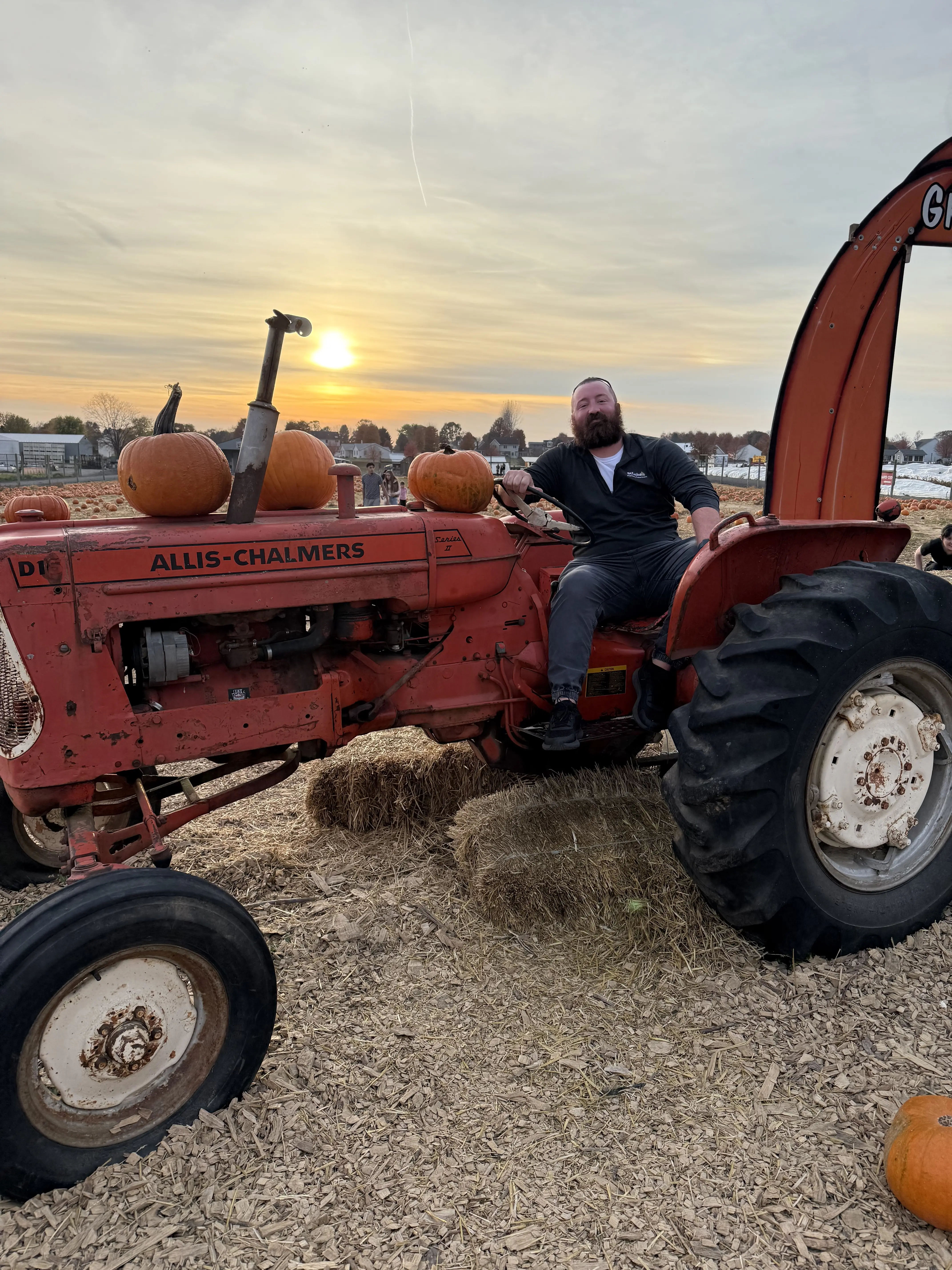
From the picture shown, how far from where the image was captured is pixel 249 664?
3.09 m

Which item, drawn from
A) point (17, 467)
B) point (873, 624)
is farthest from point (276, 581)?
point (17, 467)

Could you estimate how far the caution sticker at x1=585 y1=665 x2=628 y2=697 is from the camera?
368 centimetres

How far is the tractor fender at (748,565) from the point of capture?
10.2 ft

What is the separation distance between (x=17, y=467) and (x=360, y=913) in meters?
50.3

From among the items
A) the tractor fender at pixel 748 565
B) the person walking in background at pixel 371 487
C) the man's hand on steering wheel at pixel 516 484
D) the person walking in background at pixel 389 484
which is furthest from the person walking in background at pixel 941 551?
the person walking in background at pixel 389 484

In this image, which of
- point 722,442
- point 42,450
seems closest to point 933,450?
point 722,442

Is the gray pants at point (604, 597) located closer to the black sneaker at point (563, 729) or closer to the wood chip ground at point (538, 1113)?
the black sneaker at point (563, 729)

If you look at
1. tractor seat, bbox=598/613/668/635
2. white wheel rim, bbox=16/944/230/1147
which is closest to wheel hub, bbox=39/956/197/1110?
white wheel rim, bbox=16/944/230/1147

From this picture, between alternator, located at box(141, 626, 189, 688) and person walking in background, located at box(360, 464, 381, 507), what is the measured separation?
10.9m

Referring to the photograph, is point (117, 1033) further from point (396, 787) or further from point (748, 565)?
point (748, 565)

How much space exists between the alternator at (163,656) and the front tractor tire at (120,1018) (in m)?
0.72

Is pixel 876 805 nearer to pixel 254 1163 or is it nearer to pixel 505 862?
pixel 505 862

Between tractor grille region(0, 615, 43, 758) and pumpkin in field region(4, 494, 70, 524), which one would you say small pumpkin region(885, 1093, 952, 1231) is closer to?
tractor grille region(0, 615, 43, 758)

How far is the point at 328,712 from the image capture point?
3150 millimetres
